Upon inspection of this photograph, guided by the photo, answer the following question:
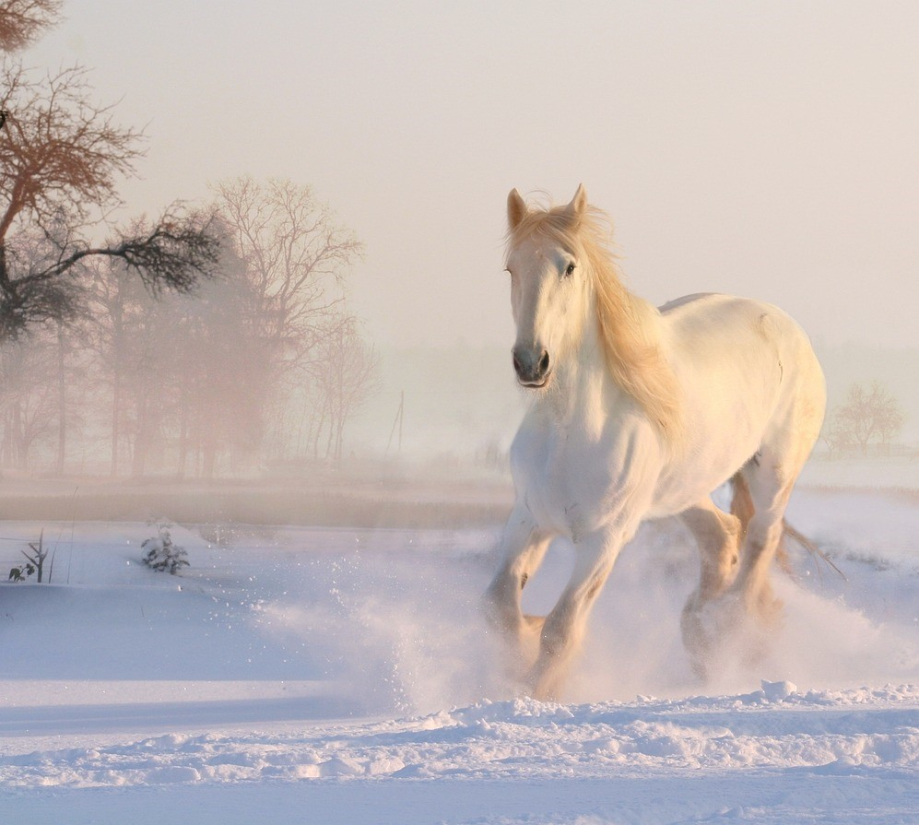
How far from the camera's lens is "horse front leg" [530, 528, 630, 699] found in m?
5.09

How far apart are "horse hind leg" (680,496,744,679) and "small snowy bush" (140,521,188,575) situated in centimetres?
598

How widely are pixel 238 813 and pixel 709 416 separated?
11.4 feet

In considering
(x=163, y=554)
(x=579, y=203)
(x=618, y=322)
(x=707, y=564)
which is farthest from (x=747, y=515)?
(x=163, y=554)

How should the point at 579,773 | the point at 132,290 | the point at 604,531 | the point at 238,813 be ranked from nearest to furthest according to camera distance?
the point at 238,813, the point at 579,773, the point at 604,531, the point at 132,290

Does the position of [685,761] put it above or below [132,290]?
below

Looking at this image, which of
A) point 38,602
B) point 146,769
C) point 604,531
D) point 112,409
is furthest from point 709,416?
point 112,409

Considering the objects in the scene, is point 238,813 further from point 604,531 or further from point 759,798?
point 604,531

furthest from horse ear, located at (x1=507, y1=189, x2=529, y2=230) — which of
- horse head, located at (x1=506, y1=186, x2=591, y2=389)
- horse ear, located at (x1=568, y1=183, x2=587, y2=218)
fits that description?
horse ear, located at (x1=568, y1=183, x2=587, y2=218)

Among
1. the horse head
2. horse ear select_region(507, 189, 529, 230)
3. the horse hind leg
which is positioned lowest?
the horse hind leg

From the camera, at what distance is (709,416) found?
5938mm

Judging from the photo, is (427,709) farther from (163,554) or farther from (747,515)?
(163,554)

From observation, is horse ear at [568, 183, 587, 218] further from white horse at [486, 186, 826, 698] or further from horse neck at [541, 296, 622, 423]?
horse neck at [541, 296, 622, 423]

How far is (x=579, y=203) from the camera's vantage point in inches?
199

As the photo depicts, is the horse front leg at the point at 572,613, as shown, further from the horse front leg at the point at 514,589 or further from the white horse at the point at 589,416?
the horse front leg at the point at 514,589
